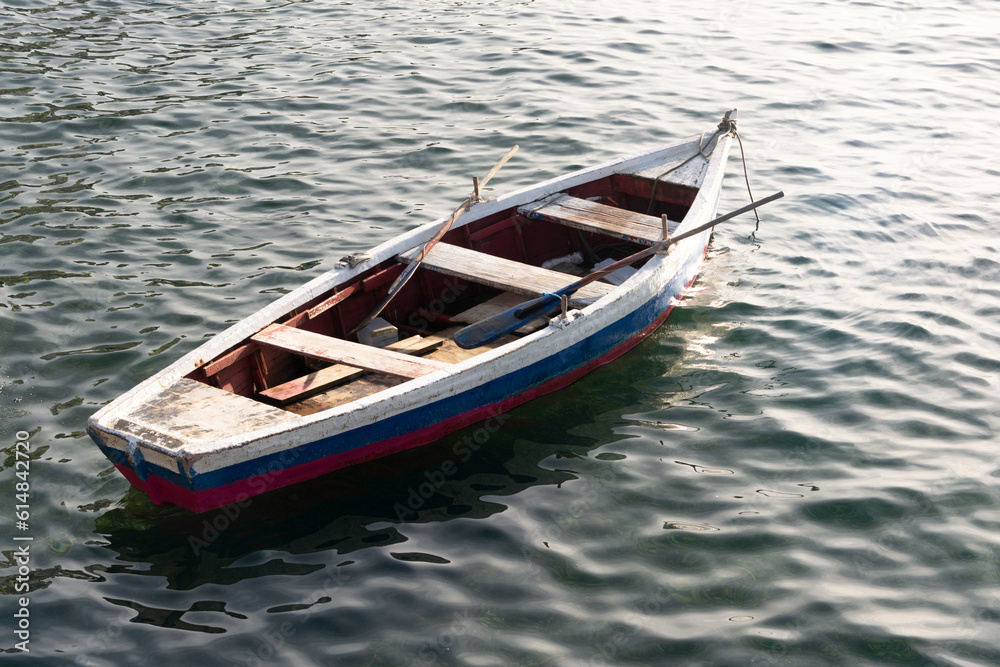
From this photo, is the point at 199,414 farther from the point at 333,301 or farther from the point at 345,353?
the point at 333,301

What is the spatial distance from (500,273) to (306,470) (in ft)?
8.69

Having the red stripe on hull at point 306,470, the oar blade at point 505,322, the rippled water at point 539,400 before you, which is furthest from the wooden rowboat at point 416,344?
the rippled water at point 539,400

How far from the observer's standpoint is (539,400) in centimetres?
728

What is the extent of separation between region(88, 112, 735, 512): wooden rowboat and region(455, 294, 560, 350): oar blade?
0.42 ft

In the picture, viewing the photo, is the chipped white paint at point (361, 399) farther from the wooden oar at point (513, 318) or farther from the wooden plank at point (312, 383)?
the wooden plank at point (312, 383)

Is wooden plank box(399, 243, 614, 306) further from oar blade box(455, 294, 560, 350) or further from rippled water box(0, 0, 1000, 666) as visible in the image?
rippled water box(0, 0, 1000, 666)

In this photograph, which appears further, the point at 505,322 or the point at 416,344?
the point at 416,344

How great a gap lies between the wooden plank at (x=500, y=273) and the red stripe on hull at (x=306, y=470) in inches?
30.9

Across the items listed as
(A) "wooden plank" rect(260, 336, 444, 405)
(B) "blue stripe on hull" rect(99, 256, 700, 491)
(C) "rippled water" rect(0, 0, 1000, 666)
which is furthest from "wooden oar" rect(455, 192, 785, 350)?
(A) "wooden plank" rect(260, 336, 444, 405)

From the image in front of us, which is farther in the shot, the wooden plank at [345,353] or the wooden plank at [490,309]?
the wooden plank at [490,309]

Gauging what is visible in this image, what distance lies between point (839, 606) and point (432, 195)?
7.21 metres

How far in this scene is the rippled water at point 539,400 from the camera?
532cm

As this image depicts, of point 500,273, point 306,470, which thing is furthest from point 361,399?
point 500,273

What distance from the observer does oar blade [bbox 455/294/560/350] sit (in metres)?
6.98
